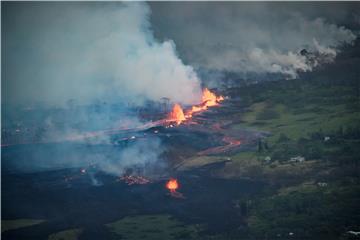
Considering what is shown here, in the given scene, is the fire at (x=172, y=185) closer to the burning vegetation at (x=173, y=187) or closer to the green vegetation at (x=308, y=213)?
the burning vegetation at (x=173, y=187)

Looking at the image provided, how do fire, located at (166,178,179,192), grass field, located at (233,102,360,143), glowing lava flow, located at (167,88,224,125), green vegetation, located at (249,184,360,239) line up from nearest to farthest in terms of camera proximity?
1. green vegetation, located at (249,184,360,239)
2. fire, located at (166,178,179,192)
3. grass field, located at (233,102,360,143)
4. glowing lava flow, located at (167,88,224,125)

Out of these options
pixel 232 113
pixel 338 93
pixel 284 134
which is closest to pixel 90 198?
pixel 284 134

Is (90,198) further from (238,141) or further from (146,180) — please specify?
(238,141)

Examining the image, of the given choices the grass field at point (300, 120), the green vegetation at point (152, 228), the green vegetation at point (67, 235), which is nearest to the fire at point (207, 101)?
the grass field at point (300, 120)

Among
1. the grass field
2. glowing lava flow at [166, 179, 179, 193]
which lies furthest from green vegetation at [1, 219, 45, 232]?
the grass field

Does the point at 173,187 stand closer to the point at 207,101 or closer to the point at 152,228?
the point at 152,228

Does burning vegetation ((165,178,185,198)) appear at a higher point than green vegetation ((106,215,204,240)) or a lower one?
higher

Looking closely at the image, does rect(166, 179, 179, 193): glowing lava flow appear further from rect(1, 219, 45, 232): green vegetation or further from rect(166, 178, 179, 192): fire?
rect(1, 219, 45, 232): green vegetation
